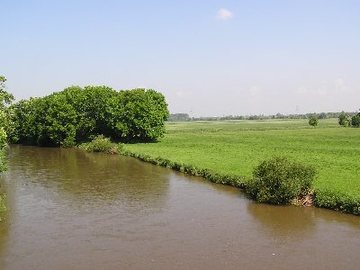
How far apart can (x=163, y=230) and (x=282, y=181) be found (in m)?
9.54

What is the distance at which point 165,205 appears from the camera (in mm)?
32188

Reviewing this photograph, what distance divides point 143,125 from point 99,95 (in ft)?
47.9

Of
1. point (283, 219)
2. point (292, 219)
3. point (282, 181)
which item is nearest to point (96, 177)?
point (282, 181)

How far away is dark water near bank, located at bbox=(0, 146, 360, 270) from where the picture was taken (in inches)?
817

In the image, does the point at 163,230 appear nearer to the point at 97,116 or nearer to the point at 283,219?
the point at 283,219

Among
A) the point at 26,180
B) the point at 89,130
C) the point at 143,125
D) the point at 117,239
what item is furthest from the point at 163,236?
the point at 89,130

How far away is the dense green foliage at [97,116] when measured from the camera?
81.1 meters

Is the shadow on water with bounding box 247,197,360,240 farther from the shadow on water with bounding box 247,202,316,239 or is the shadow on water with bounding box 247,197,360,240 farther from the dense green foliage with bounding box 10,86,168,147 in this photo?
the dense green foliage with bounding box 10,86,168,147

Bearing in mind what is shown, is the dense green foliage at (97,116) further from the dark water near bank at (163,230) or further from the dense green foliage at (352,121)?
the dense green foliage at (352,121)

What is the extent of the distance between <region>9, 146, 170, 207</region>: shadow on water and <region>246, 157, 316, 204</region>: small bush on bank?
26.1 feet

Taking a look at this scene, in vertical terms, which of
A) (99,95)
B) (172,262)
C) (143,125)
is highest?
(99,95)

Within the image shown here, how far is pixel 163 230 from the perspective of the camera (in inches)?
1013

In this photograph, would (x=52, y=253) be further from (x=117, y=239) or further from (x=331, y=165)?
(x=331, y=165)

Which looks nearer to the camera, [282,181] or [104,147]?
[282,181]
